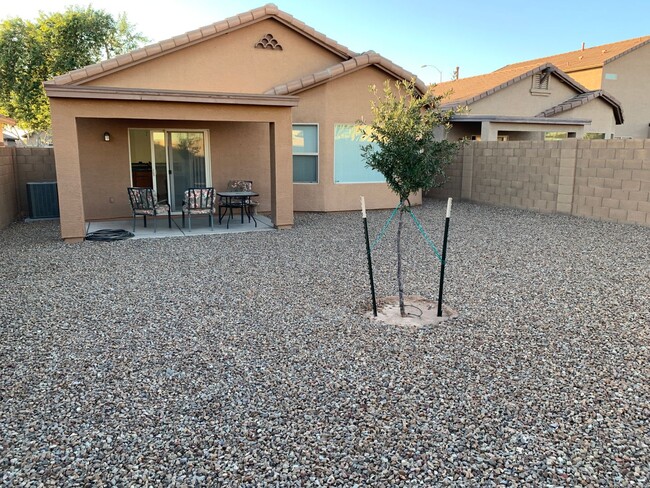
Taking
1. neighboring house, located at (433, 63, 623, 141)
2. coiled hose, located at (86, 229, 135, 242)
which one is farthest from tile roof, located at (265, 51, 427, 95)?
neighboring house, located at (433, 63, 623, 141)

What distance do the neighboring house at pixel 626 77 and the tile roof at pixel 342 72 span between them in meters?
17.7

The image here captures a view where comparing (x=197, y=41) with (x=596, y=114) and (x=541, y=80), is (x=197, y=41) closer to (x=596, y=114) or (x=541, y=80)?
(x=541, y=80)

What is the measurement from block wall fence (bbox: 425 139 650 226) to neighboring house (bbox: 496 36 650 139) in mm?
15349

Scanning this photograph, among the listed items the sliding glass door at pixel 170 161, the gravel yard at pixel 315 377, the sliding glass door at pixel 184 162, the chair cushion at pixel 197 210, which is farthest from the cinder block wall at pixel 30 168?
the gravel yard at pixel 315 377

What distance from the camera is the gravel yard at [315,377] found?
2.97 meters

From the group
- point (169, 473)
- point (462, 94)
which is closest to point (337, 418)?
point (169, 473)

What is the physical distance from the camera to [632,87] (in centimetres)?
2867

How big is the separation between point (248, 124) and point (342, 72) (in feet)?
9.18

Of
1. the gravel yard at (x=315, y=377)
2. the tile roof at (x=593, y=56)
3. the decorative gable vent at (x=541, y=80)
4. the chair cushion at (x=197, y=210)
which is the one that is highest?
the tile roof at (x=593, y=56)

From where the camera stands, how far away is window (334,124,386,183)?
1370 cm

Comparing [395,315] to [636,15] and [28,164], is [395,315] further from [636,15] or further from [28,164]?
[636,15]

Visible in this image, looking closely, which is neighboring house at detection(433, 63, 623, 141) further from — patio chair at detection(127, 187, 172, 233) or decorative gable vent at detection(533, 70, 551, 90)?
patio chair at detection(127, 187, 172, 233)

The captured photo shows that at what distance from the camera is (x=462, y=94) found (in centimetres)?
2230

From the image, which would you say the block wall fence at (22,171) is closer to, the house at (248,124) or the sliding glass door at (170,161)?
Result: the house at (248,124)
